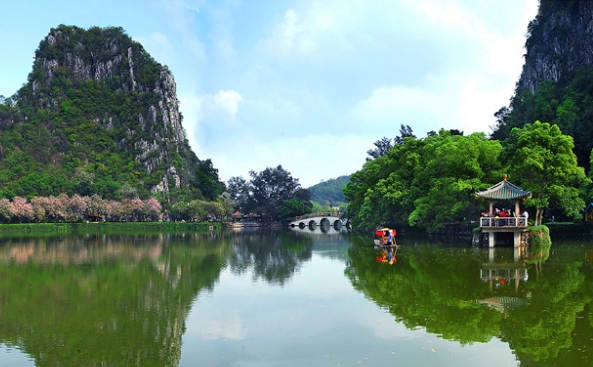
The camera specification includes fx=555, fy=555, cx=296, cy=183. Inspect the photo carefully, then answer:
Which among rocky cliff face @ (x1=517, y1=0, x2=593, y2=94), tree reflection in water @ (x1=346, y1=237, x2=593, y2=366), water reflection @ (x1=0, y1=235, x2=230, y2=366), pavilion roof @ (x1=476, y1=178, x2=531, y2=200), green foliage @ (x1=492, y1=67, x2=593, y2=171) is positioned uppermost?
rocky cliff face @ (x1=517, y1=0, x2=593, y2=94)

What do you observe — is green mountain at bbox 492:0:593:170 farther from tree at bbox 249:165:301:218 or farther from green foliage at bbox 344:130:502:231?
tree at bbox 249:165:301:218

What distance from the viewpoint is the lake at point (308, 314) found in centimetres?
1115

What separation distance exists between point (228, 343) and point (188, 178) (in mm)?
116080

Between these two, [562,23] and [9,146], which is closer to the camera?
[562,23]

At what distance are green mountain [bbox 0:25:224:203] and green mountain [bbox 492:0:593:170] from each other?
219 ft

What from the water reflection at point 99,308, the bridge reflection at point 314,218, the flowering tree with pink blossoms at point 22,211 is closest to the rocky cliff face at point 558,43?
the bridge reflection at point 314,218

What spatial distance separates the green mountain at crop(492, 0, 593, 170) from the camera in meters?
51.7

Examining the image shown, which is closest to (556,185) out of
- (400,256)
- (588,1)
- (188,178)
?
(400,256)

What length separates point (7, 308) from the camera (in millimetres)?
16469

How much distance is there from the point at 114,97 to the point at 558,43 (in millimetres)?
98603

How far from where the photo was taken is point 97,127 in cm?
12531

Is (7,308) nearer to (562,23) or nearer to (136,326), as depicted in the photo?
(136,326)

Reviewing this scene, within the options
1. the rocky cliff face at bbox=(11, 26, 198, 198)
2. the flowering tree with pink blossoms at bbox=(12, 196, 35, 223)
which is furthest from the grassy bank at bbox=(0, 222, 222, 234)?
the rocky cliff face at bbox=(11, 26, 198, 198)

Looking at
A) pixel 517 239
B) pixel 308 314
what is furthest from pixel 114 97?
pixel 308 314
